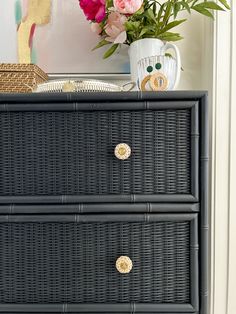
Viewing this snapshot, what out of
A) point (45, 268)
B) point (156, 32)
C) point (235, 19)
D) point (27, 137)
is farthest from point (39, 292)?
point (235, 19)

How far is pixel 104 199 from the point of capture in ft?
3.21

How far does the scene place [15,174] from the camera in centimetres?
100

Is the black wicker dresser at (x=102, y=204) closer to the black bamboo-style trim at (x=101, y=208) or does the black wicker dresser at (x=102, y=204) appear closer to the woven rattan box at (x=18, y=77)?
the black bamboo-style trim at (x=101, y=208)

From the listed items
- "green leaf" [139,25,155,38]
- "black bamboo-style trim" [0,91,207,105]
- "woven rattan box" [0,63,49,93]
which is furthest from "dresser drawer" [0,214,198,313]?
"green leaf" [139,25,155,38]

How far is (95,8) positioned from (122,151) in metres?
0.50

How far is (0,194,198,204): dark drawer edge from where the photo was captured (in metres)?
0.98

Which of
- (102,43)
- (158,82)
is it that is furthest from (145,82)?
(102,43)

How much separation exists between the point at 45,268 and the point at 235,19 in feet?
2.88

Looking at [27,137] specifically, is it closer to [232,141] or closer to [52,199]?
[52,199]

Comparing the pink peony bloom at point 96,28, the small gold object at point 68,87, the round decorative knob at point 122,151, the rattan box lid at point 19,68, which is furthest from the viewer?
the pink peony bloom at point 96,28

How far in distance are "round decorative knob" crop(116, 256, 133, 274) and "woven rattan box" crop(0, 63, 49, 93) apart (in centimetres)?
54

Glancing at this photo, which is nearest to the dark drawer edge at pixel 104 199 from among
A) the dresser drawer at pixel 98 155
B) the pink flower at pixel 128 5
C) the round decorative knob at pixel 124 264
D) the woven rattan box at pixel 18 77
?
the dresser drawer at pixel 98 155

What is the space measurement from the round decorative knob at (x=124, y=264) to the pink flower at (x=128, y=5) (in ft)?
2.14

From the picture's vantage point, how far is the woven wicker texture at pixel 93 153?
983 millimetres
